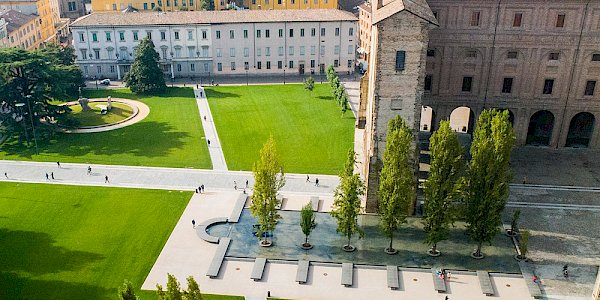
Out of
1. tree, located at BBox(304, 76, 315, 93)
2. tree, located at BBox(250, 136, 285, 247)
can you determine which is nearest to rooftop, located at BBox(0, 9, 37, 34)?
tree, located at BBox(304, 76, 315, 93)

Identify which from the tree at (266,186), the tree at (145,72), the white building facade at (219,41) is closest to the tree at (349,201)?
the tree at (266,186)

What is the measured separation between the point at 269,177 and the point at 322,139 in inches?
1049

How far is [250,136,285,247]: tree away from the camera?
4278 centimetres

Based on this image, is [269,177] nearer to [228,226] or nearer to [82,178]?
[228,226]

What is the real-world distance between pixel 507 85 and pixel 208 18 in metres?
54.0

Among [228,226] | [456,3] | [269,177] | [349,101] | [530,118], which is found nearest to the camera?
[269,177]

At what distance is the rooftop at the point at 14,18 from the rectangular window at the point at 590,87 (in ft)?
303

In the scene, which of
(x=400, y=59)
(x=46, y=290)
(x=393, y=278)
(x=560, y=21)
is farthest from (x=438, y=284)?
(x=560, y=21)

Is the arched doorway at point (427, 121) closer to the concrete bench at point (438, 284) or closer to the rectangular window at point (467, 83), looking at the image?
the rectangular window at point (467, 83)

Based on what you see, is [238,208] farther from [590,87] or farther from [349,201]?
[590,87]

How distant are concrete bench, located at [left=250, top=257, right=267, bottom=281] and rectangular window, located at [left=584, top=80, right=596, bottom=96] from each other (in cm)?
4183

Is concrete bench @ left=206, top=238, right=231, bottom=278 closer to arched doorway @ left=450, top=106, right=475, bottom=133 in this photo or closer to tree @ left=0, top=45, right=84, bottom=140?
tree @ left=0, top=45, right=84, bottom=140

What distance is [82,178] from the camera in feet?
191

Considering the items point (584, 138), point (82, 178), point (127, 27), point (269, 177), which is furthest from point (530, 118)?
point (127, 27)
